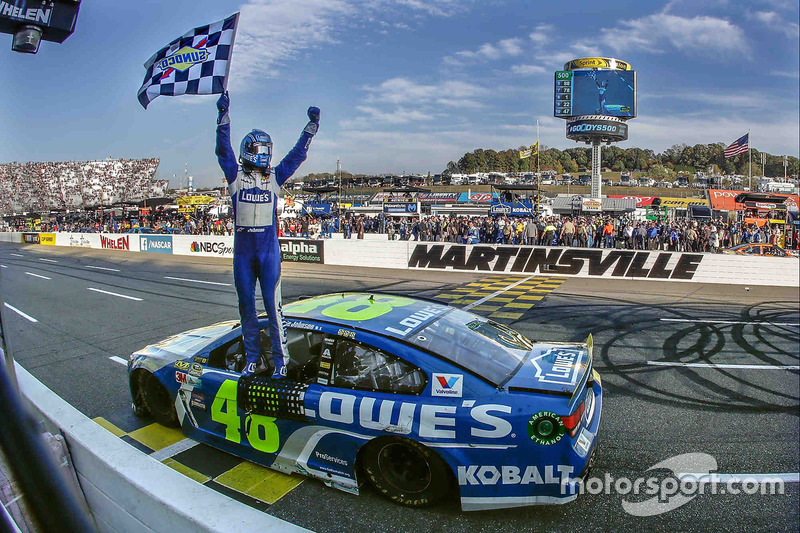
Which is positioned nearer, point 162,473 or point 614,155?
point 162,473

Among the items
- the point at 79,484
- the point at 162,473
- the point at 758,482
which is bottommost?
the point at 758,482

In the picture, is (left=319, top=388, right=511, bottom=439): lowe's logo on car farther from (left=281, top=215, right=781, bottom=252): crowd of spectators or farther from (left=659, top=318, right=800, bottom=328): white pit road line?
(left=281, top=215, right=781, bottom=252): crowd of spectators

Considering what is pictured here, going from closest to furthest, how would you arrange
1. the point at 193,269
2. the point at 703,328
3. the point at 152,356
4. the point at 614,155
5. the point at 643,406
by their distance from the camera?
the point at 152,356 < the point at 643,406 < the point at 703,328 < the point at 193,269 < the point at 614,155

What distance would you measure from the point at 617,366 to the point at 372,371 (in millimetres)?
3938

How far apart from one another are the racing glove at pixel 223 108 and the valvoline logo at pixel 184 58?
43 cm

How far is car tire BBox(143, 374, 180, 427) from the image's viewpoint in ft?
14.2

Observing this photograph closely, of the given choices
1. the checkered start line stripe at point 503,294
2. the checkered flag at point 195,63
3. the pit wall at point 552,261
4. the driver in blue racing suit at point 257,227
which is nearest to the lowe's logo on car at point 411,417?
the driver in blue racing suit at point 257,227

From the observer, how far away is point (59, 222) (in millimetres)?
39938

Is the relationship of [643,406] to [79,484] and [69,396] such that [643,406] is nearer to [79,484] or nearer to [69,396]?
[79,484]

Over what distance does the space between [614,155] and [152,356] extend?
129701 mm

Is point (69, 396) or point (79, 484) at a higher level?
point (79, 484)

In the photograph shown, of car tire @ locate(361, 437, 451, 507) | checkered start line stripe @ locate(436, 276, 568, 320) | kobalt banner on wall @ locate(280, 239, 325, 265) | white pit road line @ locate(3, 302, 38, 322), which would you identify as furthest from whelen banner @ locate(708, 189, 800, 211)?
car tire @ locate(361, 437, 451, 507)

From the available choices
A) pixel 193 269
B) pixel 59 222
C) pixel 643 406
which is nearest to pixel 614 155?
pixel 59 222

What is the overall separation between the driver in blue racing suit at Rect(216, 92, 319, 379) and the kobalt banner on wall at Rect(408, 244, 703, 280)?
39.0 ft
